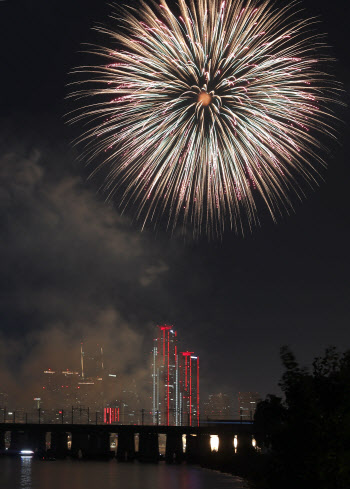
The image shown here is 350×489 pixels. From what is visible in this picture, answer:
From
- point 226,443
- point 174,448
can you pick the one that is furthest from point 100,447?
point 226,443

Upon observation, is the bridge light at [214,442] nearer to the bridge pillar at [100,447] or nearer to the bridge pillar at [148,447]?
the bridge pillar at [148,447]

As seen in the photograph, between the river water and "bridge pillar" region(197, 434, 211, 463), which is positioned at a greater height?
"bridge pillar" region(197, 434, 211, 463)

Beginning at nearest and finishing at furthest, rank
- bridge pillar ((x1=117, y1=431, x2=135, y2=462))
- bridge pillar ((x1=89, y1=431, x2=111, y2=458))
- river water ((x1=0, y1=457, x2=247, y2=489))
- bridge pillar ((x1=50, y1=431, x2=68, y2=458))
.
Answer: river water ((x1=0, y1=457, x2=247, y2=489))
bridge pillar ((x1=117, y1=431, x2=135, y2=462))
bridge pillar ((x1=50, y1=431, x2=68, y2=458))
bridge pillar ((x1=89, y1=431, x2=111, y2=458))

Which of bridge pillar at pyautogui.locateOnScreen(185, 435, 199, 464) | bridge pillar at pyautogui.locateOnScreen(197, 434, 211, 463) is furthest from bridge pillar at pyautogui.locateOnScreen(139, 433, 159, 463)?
bridge pillar at pyautogui.locateOnScreen(197, 434, 211, 463)

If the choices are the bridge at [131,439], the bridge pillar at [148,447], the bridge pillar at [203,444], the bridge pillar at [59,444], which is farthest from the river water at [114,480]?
the bridge pillar at [59,444]

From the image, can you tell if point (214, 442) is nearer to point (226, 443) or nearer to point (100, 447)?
point (226, 443)

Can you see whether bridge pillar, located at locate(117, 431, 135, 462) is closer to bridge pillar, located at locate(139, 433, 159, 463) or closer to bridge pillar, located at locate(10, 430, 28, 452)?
bridge pillar, located at locate(139, 433, 159, 463)
